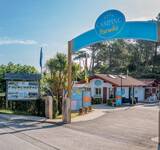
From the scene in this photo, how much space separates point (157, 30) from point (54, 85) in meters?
13.9

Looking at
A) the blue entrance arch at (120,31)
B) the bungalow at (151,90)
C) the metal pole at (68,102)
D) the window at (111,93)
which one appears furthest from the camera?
the bungalow at (151,90)

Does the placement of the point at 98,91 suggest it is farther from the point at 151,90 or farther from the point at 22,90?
the point at 22,90

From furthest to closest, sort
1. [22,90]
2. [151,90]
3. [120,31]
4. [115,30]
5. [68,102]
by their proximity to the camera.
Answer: [151,90], [22,90], [68,102], [115,30], [120,31]

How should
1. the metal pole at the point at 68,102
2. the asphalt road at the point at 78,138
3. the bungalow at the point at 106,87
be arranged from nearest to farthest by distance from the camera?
1. the asphalt road at the point at 78,138
2. the metal pole at the point at 68,102
3. the bungalow at the point at 106,87

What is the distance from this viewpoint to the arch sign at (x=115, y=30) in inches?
555

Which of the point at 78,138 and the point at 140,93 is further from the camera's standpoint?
the point at 140,93

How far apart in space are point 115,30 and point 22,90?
38.3 ft

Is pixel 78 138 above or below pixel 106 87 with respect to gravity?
below

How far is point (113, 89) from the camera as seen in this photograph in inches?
1558

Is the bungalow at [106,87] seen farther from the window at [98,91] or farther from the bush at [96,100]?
the bush at [96,100]

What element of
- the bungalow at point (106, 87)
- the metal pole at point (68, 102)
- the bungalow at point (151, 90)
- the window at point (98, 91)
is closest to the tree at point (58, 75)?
the metal pole at point (68, 102)

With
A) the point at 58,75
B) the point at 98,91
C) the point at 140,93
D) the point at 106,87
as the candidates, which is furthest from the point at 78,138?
the point at 140,93

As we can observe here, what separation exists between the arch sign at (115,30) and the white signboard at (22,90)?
666cm

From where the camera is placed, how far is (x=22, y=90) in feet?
81.6
